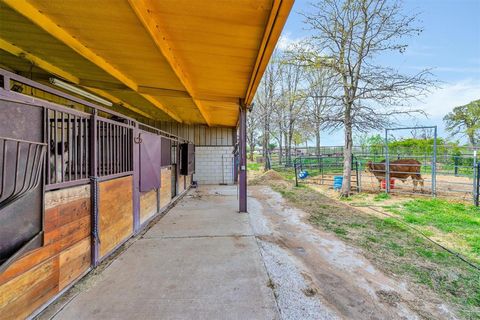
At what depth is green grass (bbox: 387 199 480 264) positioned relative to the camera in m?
3.32

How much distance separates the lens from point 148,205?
13.2 feet

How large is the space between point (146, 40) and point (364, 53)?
20.5ft

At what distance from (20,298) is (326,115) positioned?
7444mm

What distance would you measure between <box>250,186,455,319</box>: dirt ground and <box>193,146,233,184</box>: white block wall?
21.2 ft

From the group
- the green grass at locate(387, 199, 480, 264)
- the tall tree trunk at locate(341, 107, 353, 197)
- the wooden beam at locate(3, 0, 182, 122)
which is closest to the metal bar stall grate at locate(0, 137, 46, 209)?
the wooden beam at locate(3, 0, 182, 122)

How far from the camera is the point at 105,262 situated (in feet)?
8.22

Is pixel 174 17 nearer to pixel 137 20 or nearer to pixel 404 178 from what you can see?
pixel 137 20

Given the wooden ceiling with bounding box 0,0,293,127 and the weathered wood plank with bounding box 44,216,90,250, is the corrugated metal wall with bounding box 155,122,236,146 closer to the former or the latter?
the wooden ceiling with bounding box 0,0,293,127

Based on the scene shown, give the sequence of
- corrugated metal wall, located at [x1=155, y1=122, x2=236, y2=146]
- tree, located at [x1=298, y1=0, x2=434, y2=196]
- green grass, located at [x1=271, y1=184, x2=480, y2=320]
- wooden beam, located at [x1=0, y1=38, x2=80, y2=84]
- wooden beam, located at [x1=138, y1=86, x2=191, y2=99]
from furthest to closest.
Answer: corrugated metal wall, located at [x1=155, y1=122, x2=236, y2=146], tree, located at [x1=298, y1=0, x2=434, y2=196], wooden beam, located at [x1=138, y1=86, x2=191, y2=99], wooden beam, located at [x1=0, y1=38, x2=80, y2=84], green grass, located at [x1=271, y1=184, x2=480, y2=320]

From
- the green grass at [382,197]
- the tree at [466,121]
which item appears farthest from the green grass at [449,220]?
→ the tree at [466,121]

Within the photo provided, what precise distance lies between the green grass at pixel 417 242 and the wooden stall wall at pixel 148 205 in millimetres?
3039

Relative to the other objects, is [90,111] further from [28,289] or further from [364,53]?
Answer: [364,53]

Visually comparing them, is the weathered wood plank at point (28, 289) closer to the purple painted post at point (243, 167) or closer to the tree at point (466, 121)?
the purple painted post at point (243, 167)

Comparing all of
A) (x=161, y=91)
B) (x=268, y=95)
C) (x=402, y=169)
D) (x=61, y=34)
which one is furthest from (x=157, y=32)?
(x=268, y=95)
